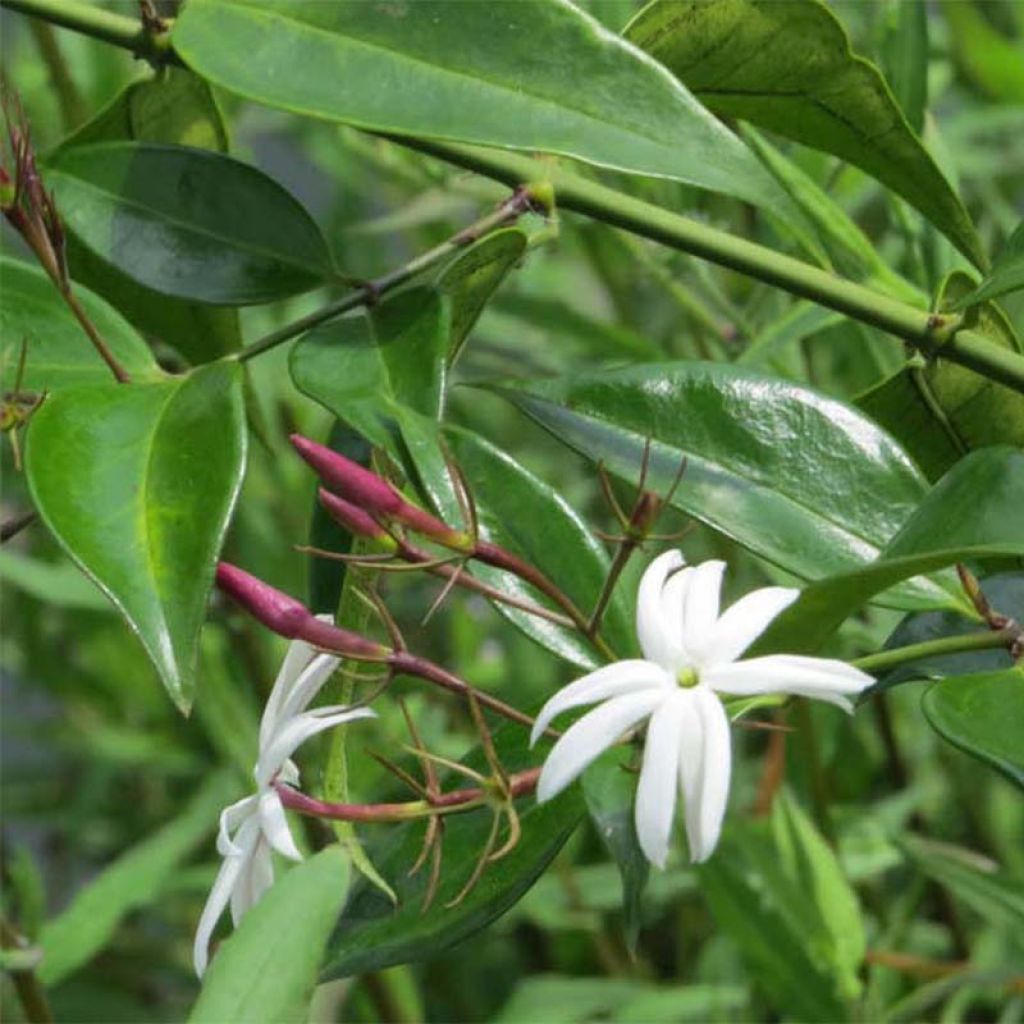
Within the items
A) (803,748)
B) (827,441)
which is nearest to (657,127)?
(827,441)

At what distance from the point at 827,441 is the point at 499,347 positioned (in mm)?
686

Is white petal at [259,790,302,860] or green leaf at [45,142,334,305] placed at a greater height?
green leaf at [45,142,334,305]

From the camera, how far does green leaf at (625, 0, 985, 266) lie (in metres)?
0.64

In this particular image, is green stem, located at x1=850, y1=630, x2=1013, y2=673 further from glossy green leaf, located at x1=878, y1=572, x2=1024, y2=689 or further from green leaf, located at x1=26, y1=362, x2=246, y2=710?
green leaf, located at x1=26, y1=362, x2=246, y2=710

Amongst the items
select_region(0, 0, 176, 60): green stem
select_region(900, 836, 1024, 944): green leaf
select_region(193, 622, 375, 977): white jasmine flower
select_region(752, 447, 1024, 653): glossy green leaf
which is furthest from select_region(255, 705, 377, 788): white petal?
select_region(900, 836, 1024, 944): green leaf

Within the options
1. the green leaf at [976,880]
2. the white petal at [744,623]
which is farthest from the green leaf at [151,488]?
the green leaf at [976,880]

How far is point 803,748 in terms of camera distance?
44.6 inches

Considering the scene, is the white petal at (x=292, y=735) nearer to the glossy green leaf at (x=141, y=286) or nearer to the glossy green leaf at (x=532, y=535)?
the glossy green leaf at (x=532, y=535)

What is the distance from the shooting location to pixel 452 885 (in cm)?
56

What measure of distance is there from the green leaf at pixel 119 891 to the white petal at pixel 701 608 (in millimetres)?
583

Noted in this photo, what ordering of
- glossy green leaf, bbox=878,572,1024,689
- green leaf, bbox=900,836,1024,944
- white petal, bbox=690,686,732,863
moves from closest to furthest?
white petal, bbox=690,686,732,863
glossy green leaf, bbox=878,572,1024,689
green leaf, bbox=900,836,1024,944

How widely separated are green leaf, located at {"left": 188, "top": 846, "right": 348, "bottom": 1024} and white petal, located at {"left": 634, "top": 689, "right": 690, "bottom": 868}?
0.25 feet

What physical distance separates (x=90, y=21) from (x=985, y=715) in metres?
0.31

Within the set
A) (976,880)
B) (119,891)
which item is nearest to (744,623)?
(976,880)
